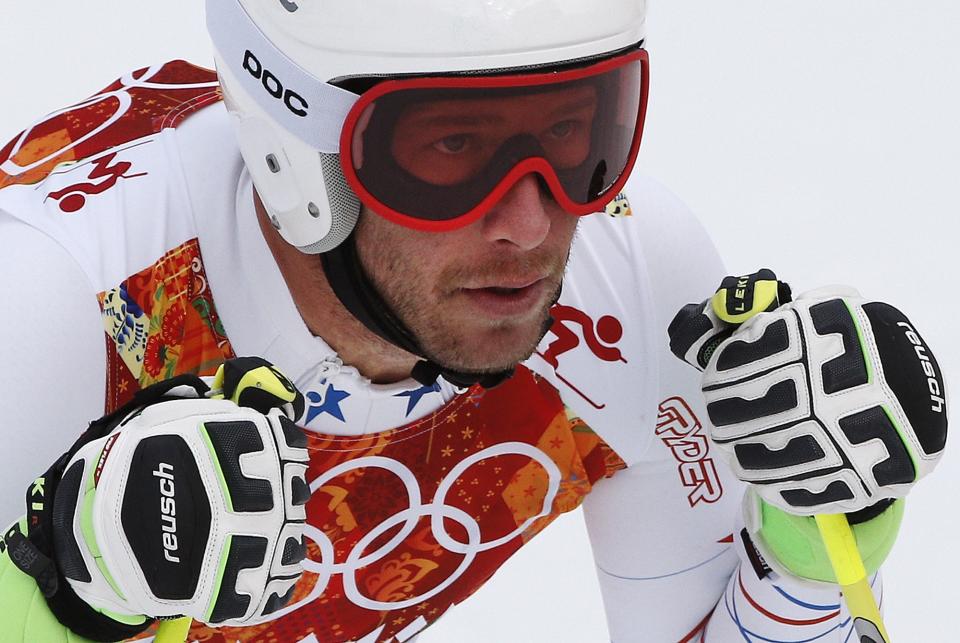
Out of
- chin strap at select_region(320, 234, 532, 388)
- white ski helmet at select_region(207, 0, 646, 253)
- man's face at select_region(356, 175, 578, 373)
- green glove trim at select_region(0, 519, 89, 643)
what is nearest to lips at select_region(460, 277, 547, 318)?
man's face at select_region(356, 175, 578, 373)

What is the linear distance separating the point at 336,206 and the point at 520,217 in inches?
10.7

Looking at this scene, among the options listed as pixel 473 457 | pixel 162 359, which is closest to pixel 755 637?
pixel 473 457

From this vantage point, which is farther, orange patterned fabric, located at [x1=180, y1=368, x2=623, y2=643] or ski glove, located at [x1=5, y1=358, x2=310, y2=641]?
orange patterned fabric, located at [x1=180, y1=368, x2=623, y2=643]

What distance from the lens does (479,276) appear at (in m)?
2.49

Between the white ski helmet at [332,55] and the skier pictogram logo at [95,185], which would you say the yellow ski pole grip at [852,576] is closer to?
the white ski helmet at [332,55]

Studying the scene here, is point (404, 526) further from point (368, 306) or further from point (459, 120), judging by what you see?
point (459, 120)

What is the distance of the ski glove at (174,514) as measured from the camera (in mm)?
2096

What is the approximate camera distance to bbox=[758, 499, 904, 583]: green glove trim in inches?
102

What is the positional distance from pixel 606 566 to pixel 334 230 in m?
1.01

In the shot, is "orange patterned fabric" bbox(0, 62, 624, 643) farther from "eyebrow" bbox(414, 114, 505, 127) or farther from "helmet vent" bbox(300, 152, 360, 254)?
"eyebrow" bbox(414, 114, 505, 127)

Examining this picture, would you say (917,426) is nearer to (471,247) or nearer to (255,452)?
(471,247)

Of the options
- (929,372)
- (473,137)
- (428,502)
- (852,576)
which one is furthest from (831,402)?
(428,502)

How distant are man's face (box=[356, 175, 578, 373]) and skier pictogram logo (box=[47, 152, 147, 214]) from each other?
0.39 meters

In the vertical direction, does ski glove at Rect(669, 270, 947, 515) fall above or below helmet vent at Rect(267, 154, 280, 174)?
below
